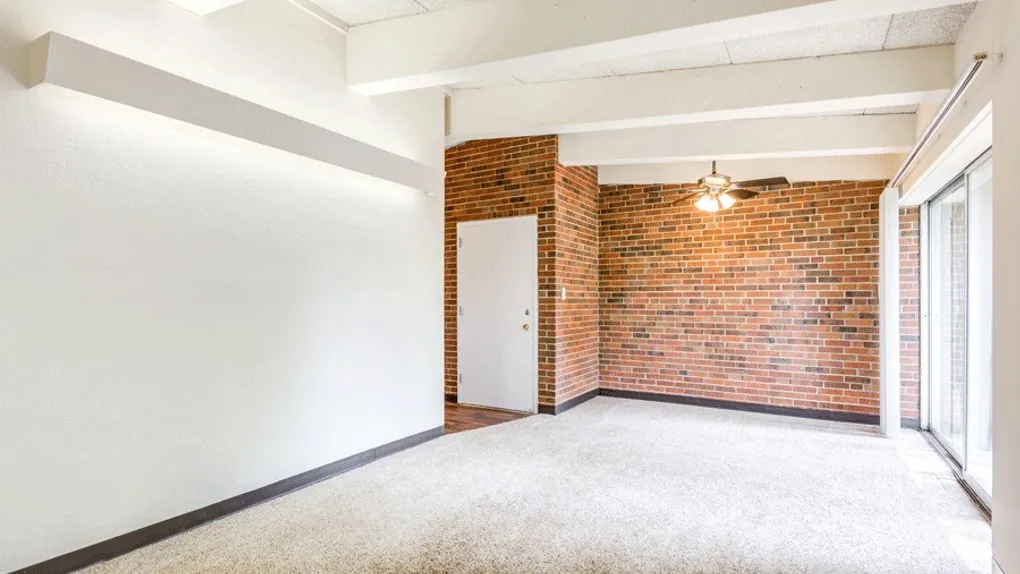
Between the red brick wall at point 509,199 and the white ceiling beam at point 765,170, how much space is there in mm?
1134

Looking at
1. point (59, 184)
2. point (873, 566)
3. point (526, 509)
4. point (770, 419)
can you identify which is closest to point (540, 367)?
point (770, 419)

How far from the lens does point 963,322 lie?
405 centimetres

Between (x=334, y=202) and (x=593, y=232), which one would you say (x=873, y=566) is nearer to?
(x=334, y=202)

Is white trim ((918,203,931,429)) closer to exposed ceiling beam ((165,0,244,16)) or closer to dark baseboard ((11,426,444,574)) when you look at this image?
dark baseboard ((11,426,444,574))

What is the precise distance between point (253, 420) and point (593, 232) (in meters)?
4.44

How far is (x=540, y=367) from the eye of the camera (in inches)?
229

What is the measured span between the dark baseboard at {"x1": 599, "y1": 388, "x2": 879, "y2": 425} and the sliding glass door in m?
0.63

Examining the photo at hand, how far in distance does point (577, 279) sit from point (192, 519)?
4.31m

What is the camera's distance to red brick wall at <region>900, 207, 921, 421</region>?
525cm

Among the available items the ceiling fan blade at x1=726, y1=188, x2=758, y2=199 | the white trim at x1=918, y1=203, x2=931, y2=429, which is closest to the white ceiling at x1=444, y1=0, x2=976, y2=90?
the ceiling fan blade at x1=726, y1=188, x2=758, y2=199

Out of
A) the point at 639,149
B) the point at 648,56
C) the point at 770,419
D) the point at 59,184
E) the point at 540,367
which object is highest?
the point at 648,56

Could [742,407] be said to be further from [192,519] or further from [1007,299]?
[192,519]

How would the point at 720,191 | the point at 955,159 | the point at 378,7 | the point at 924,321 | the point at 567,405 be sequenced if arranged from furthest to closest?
1. the point at 567,405
2. the point at 924,321
3. the point at 720,191
4. the point at 955,159
5. the point at 378,7

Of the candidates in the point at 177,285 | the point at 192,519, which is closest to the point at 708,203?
the point at 177,285
